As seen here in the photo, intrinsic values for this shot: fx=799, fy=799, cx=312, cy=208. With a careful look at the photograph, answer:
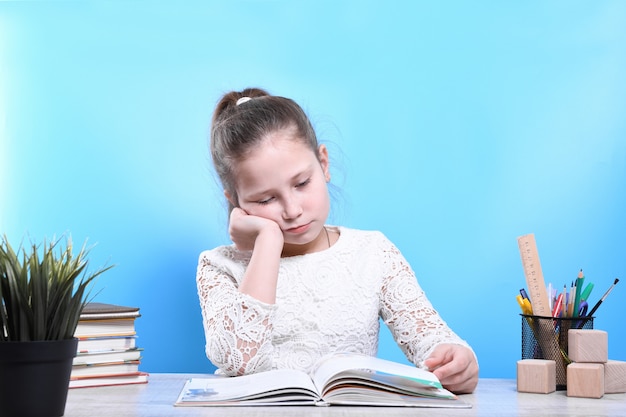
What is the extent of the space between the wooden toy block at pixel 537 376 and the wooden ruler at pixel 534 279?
5.1 inches

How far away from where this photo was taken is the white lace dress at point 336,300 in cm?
153

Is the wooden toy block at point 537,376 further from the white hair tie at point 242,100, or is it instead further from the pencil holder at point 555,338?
the white hair tie at point 242,100

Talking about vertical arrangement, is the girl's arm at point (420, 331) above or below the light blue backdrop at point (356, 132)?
below

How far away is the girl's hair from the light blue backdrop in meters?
0.52

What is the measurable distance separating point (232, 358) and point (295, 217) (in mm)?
306

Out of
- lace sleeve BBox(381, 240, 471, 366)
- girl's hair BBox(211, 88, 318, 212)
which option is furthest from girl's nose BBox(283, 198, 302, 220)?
lace sleeve BBox(381, 240, 471, 366)

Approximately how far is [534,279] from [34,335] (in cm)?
84

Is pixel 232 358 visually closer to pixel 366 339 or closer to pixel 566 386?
pixel 366 339

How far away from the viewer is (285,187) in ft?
5.01

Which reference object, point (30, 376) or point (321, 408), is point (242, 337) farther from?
point (30, 376)

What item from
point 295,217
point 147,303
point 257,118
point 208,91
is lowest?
point 147,303

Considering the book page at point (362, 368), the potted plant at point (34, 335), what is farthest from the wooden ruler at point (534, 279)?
the potted plant at point (34, 335)

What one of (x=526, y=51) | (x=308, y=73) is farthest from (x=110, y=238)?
(x=526, y=51)

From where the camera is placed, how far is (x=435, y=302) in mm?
2242
